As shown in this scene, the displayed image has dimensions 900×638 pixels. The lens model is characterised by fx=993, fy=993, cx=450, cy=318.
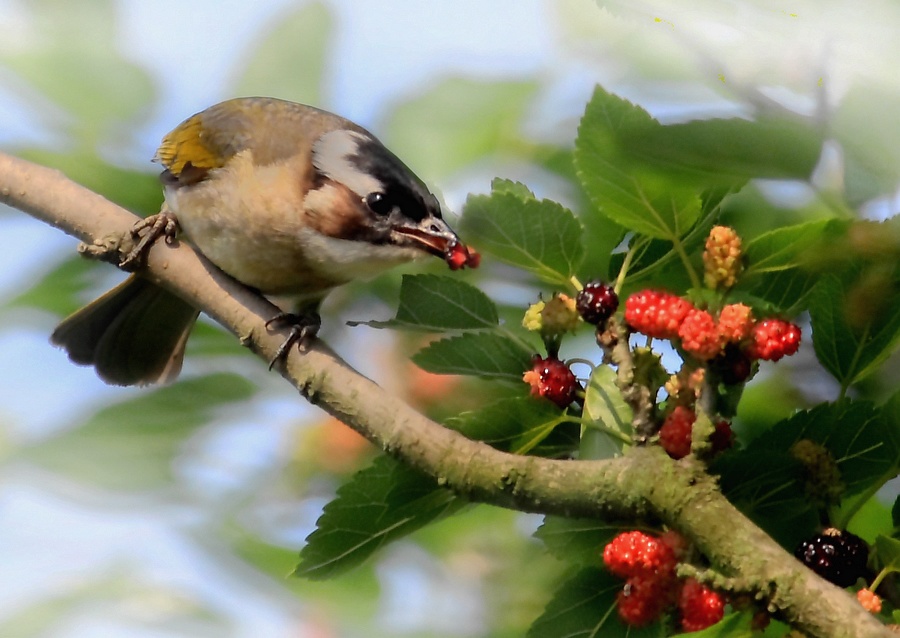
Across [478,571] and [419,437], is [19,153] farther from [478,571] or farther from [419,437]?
[478,571]

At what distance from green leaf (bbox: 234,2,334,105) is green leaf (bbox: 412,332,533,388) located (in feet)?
1.54

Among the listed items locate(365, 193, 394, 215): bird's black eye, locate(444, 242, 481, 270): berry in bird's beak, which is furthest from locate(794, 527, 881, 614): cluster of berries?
locate(365, 193, 394, 215): bird's black eye

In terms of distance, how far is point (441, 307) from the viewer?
1.21m

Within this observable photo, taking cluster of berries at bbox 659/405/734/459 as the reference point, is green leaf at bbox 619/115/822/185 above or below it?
above

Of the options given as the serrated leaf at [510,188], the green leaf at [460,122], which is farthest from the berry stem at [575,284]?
the green leaf at [460,122]

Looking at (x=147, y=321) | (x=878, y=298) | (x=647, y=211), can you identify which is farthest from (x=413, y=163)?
(x=147, y=321)

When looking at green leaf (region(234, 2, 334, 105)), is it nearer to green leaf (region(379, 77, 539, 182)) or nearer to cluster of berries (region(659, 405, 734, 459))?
green leaf (region(379, 77, 539, 182))

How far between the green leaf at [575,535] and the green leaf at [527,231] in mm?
291

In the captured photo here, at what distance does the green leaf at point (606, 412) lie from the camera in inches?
46.0

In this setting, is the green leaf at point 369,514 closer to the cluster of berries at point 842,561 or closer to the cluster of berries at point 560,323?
the cluster of berries at point 560,323

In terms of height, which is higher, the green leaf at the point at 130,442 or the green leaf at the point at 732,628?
the green leaf at the point at 130,442

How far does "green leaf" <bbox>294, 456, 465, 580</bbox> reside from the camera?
1142mm

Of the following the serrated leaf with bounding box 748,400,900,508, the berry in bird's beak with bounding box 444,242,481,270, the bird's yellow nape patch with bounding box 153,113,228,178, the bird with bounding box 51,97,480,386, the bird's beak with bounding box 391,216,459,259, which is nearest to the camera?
the serrated leaf with bounding box 748,400,900,508

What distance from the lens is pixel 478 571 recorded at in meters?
1.31
